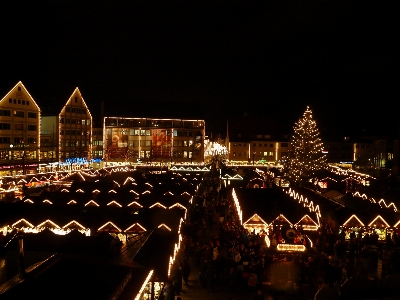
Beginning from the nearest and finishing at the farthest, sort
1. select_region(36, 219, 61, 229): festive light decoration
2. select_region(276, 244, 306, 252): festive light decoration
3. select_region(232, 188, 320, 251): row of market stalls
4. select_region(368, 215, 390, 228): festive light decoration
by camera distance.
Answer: select_region(276, 244, 306, 252): festive light decoration
select_region(232, 188, 320, 251): row of market stalls
select_region(36, 219, 61, 229): festive light decoration
select_region(368, 215, 390, 228): festive light decoration

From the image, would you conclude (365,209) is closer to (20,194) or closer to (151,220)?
(151,220)

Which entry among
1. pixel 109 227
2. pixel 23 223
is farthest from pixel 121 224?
pixel 23 223

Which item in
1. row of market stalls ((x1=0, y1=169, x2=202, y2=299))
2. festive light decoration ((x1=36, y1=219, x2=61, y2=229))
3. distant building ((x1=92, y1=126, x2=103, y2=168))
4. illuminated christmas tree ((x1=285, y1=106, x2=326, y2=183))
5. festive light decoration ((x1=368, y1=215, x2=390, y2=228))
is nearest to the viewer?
row of market stalls ((x1=0, y1=169, x2=202, y2=299))

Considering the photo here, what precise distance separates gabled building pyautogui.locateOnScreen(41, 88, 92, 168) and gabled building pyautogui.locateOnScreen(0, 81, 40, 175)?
305 cm

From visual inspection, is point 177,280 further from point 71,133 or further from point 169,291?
point 71,133

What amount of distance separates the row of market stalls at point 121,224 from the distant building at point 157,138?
3612 centimetres

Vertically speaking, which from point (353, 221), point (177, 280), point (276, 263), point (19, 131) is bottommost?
point (276, 263)

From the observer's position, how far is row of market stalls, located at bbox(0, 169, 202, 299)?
8805 millimetres

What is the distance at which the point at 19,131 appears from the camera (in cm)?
3888

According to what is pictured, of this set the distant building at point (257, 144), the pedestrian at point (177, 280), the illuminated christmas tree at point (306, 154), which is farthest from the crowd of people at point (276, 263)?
the distant building at point (257, 144)

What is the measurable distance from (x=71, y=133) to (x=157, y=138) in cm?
1685

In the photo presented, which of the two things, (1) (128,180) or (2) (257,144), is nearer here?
(1) (128,180)

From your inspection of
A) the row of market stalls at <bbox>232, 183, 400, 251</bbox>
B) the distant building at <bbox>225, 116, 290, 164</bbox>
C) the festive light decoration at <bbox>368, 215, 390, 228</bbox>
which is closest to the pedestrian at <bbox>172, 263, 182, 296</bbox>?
the row of market stalls at <bbox>232, 183, 400, 251</bbox>

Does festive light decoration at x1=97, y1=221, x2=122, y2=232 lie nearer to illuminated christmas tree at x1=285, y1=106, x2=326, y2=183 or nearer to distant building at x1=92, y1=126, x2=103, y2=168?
illuminated christmas tree at x1=285, y1=106, x2=326, y2=183
